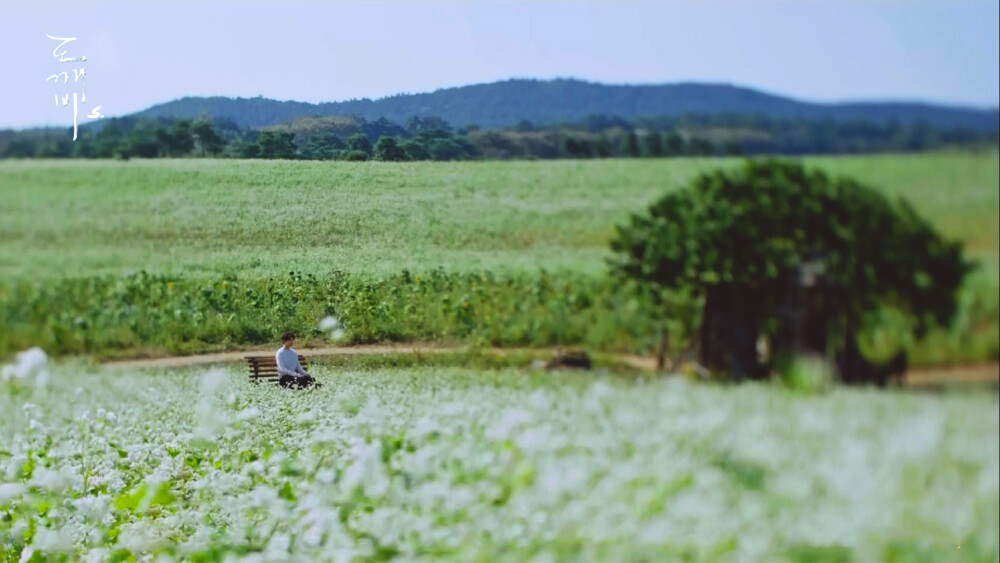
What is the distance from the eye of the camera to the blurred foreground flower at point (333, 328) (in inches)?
122

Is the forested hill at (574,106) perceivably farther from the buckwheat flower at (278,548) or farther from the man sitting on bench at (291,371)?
the buckwheat flower at (278,548)

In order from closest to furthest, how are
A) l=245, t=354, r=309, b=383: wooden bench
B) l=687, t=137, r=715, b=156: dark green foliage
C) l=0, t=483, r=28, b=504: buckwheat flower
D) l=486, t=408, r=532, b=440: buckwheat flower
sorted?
1. l=687, t=137, r=715, b=156: dark green foliage
2. l=486, t=408, r=532, b=440: buckwheat flower
3. l=245, t=354, r=309, b=383: wooden bench
4. l=0, t=483, r=28, b=504: buckwheat flower

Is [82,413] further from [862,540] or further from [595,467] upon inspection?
[862,540]

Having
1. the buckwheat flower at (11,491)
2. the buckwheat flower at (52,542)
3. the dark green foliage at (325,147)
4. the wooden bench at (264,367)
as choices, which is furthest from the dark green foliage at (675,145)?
the buckwheat flower at (11,491)

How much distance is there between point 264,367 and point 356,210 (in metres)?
0.58

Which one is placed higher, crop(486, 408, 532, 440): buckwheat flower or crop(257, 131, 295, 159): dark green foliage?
crop(257, 131, 295, 159): dark green foliage

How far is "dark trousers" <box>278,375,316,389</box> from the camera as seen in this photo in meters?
3.14

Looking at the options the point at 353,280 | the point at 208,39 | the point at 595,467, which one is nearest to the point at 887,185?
the point at 595,467

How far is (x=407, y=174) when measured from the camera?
305 cm

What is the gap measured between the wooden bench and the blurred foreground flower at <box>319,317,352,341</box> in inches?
4.6

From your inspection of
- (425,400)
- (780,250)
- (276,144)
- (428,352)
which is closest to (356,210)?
(276,144)

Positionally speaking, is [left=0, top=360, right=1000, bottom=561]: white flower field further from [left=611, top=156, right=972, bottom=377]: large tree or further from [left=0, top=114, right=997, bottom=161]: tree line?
[left=0, top=114, right=997, bottom=161]: tree line

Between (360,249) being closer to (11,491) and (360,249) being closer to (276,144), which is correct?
(276,144)

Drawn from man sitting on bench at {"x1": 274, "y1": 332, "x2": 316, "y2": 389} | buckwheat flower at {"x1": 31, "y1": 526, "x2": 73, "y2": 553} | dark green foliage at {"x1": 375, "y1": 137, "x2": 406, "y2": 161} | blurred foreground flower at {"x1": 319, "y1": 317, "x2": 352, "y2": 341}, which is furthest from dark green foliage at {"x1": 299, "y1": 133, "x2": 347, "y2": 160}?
buckwheat flower at {"x1": 31, "y1": 526, "x2": 73, "y2": 553}
